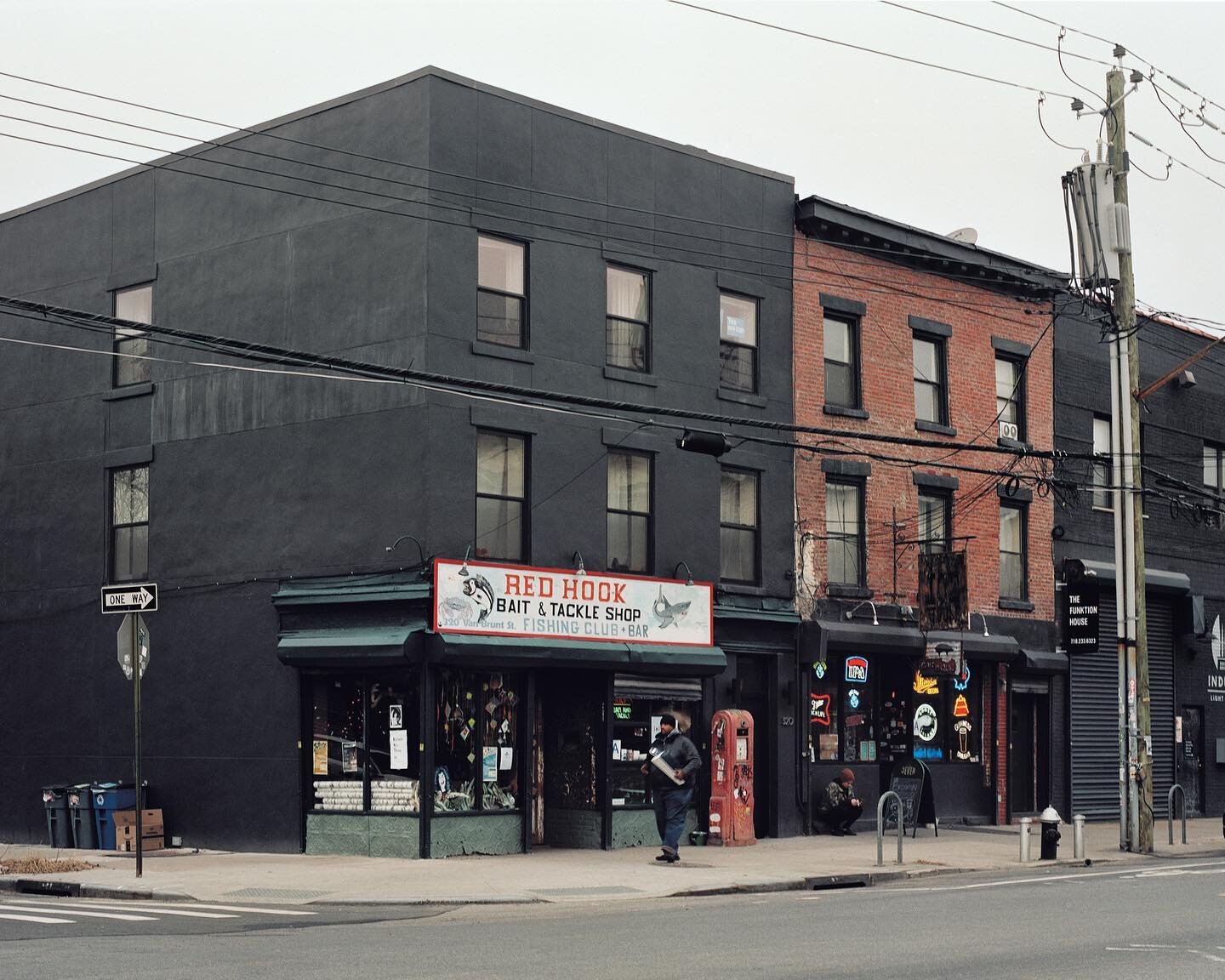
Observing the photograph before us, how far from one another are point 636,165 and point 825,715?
371 inches

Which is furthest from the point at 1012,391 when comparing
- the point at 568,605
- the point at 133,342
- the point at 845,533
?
the point at 133,342

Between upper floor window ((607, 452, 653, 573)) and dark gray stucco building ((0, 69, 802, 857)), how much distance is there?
0.16ft

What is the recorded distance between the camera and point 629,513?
24.9 metres

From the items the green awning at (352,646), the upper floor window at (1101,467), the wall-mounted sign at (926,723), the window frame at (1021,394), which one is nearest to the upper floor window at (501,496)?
the green awning at (352,646)

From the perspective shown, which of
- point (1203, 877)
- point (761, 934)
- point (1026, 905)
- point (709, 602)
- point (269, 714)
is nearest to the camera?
point (761, 934)

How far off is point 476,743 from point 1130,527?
33.9 feet

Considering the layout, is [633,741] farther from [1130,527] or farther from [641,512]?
[1130,527]

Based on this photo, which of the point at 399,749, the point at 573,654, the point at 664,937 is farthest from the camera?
the point at 573,654

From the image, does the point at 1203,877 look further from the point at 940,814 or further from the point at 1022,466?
the point at 1022,466

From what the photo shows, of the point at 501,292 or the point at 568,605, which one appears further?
the point at 501,292

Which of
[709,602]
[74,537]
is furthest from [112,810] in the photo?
[709,602]

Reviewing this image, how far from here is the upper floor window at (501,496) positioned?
75.9 ft

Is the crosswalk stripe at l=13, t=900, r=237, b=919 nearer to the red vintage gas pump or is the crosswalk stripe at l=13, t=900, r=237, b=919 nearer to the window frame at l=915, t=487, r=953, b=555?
the red vintage gas pump

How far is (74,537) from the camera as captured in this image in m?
27.3
